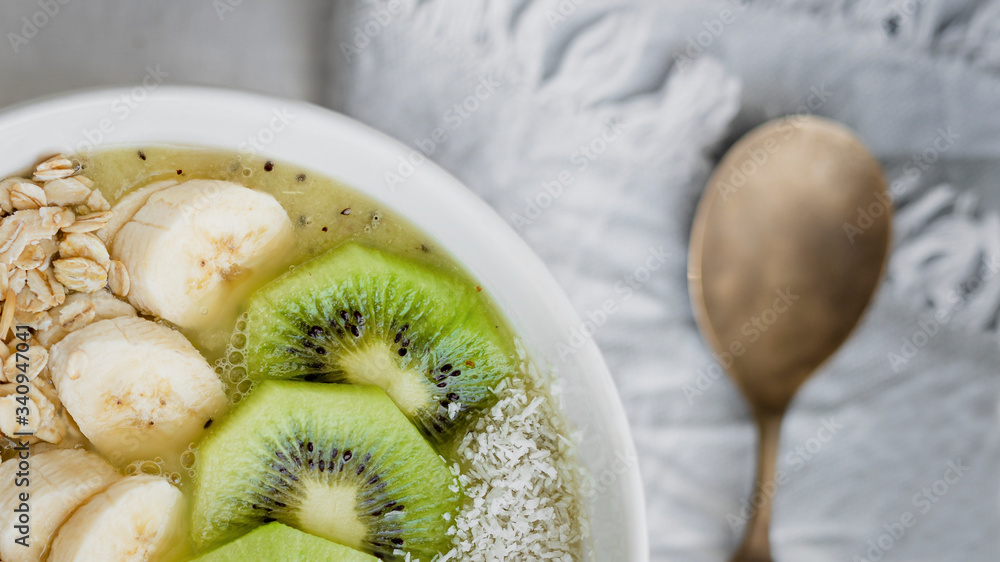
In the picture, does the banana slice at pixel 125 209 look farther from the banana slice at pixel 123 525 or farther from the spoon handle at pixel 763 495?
the spoon handle at pixel 763 495

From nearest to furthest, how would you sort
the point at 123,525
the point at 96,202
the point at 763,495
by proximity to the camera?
the point at 123,525 < the point at 96,202 < the point at 763,495

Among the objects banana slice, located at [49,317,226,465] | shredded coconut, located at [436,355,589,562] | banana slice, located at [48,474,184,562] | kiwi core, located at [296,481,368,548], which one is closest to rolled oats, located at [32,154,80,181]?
banana slice, located at [49,317,226,465]

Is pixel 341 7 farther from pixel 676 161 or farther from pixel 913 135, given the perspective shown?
pixel 913 135

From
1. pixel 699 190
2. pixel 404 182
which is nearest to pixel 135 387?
pixel 404 182

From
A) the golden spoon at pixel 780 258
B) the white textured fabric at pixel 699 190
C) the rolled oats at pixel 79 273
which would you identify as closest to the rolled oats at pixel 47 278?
the rolled oats at pixel 79 273

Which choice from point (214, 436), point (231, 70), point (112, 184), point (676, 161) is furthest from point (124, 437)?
point (676, 161)

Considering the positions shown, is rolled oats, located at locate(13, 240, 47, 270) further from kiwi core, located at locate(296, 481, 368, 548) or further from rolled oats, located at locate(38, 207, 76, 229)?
kiwi core, located at locate(296, 481, 368, 548)

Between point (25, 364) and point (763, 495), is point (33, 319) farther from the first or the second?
point (763, 495)
